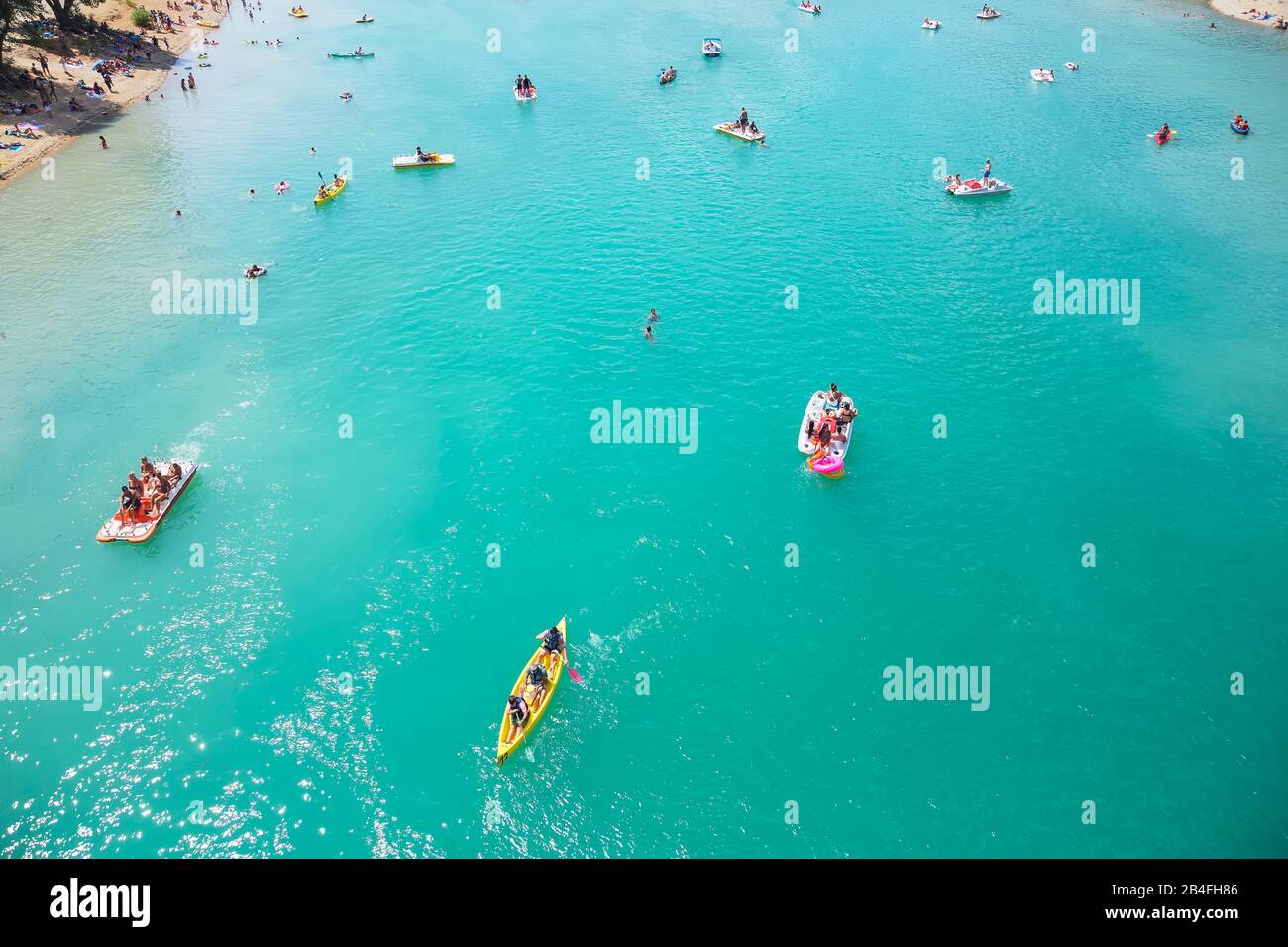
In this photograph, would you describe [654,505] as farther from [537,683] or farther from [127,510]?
[127,510]

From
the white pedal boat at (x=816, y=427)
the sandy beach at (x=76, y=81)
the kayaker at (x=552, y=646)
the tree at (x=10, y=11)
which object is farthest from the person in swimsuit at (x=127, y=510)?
the tree at (x=10, y=11)

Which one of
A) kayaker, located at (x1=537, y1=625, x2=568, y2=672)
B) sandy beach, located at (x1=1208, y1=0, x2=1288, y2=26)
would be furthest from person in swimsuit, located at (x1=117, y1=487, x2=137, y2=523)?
sandy beach, located at (x1=1208, y1=0, x2=1288, y2=26)

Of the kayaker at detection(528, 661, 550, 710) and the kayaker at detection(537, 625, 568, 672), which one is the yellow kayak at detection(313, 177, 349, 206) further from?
the kayaker at detection(528, 661, 550, 710)

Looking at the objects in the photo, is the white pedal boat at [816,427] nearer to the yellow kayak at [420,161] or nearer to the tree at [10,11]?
the yellow kayak at [420,161]

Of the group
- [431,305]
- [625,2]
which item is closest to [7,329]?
[431,305]

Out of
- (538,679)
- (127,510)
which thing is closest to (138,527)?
(127,510)

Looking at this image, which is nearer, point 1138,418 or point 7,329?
point 1138,418

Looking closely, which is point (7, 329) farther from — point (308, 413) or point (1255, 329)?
point (1255, 329)
